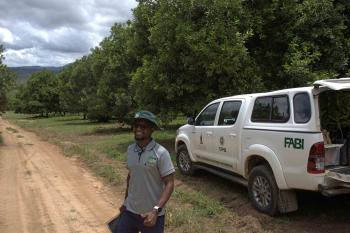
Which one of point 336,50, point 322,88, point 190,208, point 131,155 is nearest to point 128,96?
point 336,50

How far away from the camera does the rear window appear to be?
7.30m

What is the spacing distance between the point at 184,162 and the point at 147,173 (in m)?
6.92

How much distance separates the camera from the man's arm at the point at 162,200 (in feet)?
13.5

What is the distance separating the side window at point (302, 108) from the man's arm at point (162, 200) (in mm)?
3134

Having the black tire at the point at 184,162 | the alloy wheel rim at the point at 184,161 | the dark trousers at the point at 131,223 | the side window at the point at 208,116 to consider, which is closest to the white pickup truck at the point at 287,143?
the side window at the point at 208,116

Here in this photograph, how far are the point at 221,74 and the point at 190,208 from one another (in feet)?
19.7

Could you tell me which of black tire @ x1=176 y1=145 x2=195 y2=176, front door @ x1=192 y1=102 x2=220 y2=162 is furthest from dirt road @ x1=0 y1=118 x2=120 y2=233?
front door @ x1=192 y1=102 x2=220 y2=162

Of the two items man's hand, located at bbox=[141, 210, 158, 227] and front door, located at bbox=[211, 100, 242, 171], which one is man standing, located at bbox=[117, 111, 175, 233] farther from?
front door, located at bbox=[211, 100, 242, 171]

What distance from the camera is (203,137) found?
9.94 m

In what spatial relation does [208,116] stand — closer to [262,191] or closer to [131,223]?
[262,191]

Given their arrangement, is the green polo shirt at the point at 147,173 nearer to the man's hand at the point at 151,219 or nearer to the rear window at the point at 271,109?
the man's hand at the point at 151,219

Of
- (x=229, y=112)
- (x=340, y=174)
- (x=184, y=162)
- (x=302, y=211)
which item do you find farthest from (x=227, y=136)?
(x=340, y=174)

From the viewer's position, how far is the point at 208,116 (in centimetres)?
999

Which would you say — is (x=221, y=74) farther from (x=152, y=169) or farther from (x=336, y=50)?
(x=152, y=169)
